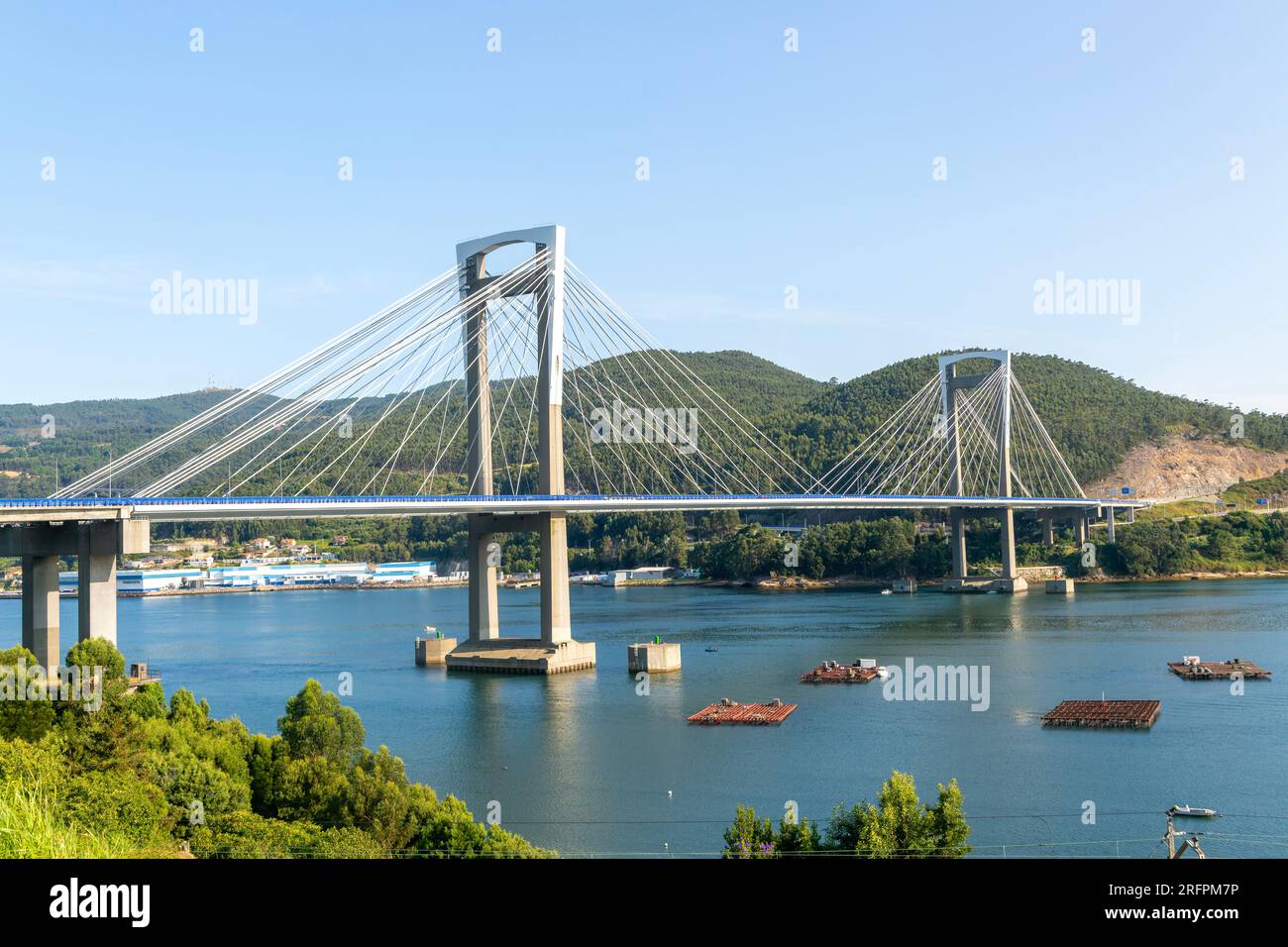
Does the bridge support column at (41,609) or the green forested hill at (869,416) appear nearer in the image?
the bridge support column at (41,609)

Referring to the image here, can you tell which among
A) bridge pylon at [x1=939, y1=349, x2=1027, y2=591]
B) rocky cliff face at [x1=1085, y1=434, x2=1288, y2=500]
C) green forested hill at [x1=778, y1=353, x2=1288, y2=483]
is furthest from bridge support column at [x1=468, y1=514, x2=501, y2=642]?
rocky cliff face at [x1=1085, y1=434, x2=1288, y2=500]

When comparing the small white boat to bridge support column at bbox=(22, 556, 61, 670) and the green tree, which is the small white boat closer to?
the green tree

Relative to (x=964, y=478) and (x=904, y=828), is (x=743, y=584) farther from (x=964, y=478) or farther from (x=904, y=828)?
(x=904, y=828)

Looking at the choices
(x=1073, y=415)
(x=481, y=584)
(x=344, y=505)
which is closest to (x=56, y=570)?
(x=344, y=505)

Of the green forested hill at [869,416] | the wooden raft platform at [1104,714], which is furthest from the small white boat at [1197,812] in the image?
the green forested hill at [869,416]

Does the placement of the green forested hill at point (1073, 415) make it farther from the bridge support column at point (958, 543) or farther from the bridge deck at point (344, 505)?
the bridge deck at point (344, 505)
